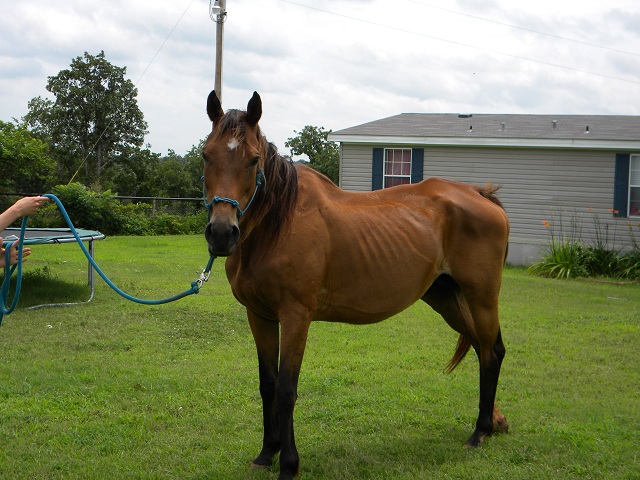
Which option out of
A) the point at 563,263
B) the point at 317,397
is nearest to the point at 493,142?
the point at 563,263

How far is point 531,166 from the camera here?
16062 millimetres

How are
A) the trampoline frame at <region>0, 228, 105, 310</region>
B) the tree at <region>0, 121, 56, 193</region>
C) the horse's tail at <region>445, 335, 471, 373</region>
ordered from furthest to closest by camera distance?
the tree at <region>0, 121, 56, 193</region> < the trampoline frame at <region>0, 228, 105, 310</region> < the horse's tail at <region>445, 335, 471, 373</region>

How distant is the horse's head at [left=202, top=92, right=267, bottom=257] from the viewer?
3.14 m

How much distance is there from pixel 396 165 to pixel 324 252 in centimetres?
1363

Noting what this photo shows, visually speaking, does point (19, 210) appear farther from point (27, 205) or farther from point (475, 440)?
point (475, 440)

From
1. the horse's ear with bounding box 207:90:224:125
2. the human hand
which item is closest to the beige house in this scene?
the horse's ear with bounding box 207:90:224:125

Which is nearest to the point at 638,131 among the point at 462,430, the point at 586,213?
the point at 586,213

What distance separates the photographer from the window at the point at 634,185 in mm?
15094

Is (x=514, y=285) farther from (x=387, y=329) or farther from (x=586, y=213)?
(x=387, y=329)

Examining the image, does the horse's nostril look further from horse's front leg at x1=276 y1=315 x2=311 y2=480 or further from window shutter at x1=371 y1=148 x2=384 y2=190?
window shutter at x1=371 y1=148 x2=384 y2=190

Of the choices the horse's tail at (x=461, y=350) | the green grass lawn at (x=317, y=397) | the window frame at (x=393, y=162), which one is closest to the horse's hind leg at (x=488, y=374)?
the green grass lawn at (x=317, y=397)

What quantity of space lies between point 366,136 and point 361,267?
43.9ft

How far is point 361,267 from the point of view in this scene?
3965 mm

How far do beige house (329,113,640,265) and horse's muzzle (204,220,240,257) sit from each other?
13620mm
